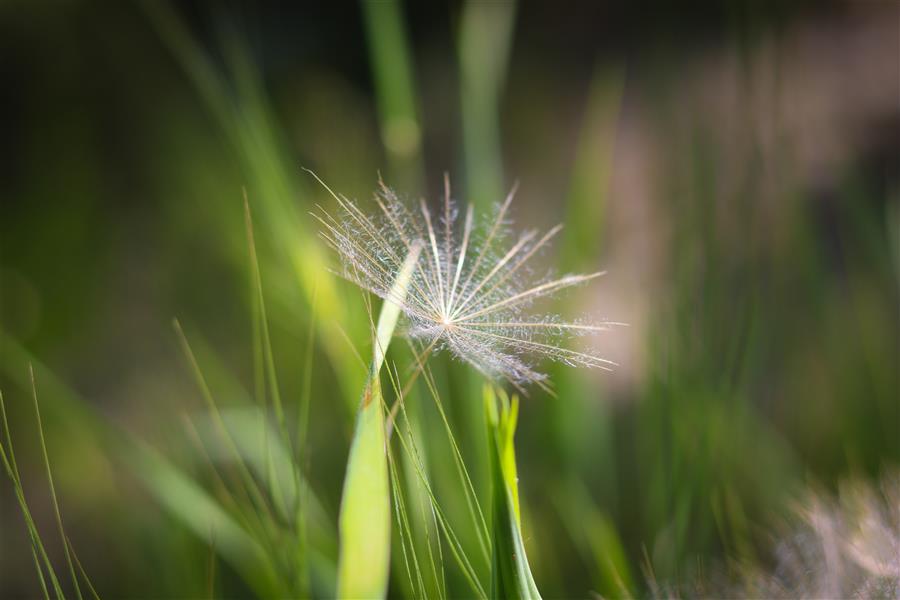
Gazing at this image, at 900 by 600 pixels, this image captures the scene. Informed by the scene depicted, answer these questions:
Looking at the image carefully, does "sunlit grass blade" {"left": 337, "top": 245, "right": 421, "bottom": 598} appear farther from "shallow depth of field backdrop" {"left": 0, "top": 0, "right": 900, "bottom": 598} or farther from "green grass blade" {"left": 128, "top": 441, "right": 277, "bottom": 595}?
"green grass blade" {"left": 128, "top": 441, "right": 277, "bottom": 595}

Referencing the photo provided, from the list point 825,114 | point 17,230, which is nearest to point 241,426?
point 17,230

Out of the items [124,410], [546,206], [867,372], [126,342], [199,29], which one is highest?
[199,29]

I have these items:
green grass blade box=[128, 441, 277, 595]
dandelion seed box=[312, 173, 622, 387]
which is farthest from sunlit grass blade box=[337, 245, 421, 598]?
green grass blade box=[128, 441, 277, 595]

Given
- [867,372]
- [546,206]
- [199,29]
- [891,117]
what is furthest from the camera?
[199,29]

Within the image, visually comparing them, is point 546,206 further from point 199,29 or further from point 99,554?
point 99,554

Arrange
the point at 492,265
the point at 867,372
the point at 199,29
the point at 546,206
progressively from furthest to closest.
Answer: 1. the point at 199,29
2. the point at 546,206
3. the point at 867,372
4. the point at 492,265

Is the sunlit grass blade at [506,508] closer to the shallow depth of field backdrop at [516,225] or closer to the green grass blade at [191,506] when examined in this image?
the shallow depth of field backdrop at [516,225]

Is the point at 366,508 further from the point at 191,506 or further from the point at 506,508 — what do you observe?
the point at 191,506

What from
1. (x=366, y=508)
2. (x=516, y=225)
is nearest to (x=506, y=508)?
(x=366, y=508)
